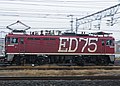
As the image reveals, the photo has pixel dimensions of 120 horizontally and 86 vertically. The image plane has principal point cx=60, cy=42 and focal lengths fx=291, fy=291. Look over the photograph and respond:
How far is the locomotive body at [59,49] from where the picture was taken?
30.5 metres

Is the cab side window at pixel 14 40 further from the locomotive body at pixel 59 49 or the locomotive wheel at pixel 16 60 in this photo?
the locomotive wheel at pixel 16 60

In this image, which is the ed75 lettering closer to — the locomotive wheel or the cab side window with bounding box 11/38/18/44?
the locomotive wheel

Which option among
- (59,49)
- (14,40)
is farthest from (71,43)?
(14,40)

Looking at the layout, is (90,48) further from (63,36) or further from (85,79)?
(85,79)

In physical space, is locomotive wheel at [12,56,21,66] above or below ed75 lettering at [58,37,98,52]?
below

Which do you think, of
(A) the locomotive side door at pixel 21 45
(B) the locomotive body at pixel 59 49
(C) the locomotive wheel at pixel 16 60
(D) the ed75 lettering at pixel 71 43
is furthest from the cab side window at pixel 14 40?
(D) the ed75 lettering at pixel 71 43

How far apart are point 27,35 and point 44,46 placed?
219cm

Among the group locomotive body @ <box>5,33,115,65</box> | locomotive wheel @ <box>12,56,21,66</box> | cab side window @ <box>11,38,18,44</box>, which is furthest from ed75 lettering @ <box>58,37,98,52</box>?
cab side window @ <box>11,38,18,44</box>

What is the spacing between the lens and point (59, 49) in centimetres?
3173

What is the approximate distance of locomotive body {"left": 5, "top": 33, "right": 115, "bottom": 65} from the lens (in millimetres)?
30453

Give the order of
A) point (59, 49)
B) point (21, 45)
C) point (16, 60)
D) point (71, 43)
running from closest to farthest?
point (16, 60) < point (21, 45) < point (59, 49) < point (71, 43)

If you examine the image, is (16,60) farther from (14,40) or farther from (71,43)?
(71,43)

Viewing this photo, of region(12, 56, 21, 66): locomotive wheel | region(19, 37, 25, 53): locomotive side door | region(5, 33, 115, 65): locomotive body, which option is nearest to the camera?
region(12, 56, 21, 66): locomotive wheel

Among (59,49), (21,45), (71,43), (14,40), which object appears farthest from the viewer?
(71,43)
